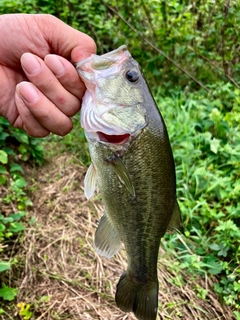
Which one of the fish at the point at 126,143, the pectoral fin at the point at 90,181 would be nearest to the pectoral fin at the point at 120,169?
the fish at the point at 126,143

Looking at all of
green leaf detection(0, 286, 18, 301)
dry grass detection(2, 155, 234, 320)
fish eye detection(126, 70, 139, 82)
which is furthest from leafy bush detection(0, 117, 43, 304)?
fish eye detection(126, 70, 139, 82)

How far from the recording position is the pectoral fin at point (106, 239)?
170 centimetres

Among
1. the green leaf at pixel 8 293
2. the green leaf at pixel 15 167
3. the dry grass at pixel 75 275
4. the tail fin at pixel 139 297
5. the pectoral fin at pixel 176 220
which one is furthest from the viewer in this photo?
the green leaf at pixel 15 167

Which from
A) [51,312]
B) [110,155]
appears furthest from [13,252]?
[110,155]

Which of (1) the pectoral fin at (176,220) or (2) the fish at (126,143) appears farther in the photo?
(1) the pectoral fin at (176,220)

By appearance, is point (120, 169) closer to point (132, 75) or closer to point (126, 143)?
point (126, 143)

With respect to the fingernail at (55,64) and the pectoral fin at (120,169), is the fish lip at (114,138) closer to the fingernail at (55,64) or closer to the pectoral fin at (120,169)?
the pectoral fin at (120,169)

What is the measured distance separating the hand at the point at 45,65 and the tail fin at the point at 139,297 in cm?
84

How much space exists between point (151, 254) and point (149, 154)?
1.75 ft

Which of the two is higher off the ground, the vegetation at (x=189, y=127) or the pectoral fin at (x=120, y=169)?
the pectoral fin at (x=120, y=169)

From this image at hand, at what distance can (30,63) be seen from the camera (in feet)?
4.74

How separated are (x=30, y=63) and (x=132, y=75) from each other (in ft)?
1.35

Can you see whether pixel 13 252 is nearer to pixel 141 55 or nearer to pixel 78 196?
pixel 78 196

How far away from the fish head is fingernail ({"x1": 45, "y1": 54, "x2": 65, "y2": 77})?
7 centimetres
